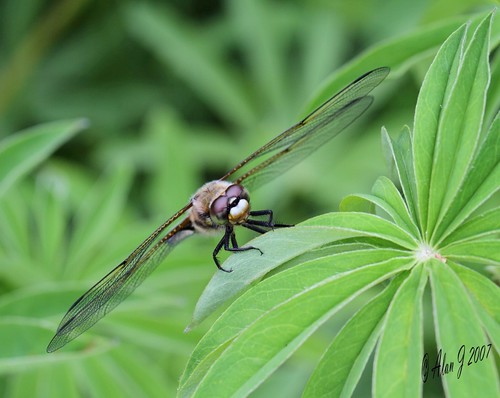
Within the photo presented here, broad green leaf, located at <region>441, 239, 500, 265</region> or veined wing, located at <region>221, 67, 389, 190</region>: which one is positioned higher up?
veined wing, located at <region>221, 67, 389, 190</region>

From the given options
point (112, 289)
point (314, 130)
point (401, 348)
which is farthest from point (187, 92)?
point (401, 348)

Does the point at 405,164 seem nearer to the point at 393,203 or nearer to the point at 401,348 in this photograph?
the point at 393,203

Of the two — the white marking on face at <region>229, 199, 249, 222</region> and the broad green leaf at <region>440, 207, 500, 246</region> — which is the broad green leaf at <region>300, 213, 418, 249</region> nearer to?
the broad green leaf at <region>440, 207, 500, 246</region>

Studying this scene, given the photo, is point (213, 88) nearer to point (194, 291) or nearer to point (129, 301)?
point (194, 291)

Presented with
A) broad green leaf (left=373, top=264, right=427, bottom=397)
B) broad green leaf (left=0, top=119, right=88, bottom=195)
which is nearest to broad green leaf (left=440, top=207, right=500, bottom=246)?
broad green leaf (left=373, top=264, right=427, bottom=397)

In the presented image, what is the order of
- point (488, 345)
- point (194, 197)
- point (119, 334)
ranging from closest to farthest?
point (488, 345)
point (194, 197)
point (119, 334)

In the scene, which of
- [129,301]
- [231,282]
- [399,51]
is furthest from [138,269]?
[399,51]
